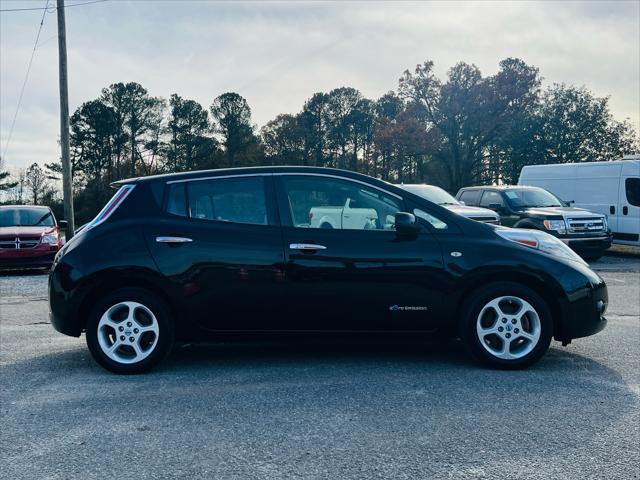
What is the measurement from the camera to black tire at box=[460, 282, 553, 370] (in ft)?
16.9

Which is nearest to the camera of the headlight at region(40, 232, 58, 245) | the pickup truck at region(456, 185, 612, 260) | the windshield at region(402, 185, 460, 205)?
the headlight at region(40, 232, 58, 245)

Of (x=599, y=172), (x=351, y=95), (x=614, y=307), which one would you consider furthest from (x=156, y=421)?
(x=351, y=95)

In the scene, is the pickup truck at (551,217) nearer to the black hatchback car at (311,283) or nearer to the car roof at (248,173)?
the black hatchback car at (311,283)

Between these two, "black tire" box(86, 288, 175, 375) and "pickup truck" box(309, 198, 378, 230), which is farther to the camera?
"pickup truck" box(309, 198, 378, 230)

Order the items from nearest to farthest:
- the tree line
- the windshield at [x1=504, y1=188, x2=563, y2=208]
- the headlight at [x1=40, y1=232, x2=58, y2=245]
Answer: the headlight at [x1=40, y1=232, x2=58, y2=245] < the windshield at [x1=504, y1=188, x2=563, y2=208] < the tree line

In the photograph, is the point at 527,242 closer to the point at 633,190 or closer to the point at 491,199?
the point at 491,199

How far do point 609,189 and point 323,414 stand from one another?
16.2m

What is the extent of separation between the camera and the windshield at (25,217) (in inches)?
592

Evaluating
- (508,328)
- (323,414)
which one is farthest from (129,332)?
(508,328)

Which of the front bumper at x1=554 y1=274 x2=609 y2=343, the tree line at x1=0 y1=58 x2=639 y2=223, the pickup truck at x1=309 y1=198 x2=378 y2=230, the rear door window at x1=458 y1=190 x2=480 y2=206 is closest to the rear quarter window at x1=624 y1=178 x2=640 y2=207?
the rear door window at x1=458 y1=190 x2=480 y2=206

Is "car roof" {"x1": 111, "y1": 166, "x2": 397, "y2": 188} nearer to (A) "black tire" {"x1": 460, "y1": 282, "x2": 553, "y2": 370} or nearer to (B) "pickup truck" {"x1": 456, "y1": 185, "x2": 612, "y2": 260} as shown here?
(A) "black tire" {"x1": 460, "y1": 282, "x2": 553, "y2": 370}

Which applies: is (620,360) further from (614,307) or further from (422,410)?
(614,307)

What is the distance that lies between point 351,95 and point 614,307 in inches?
2624

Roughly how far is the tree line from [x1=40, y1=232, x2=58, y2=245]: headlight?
3685cm
